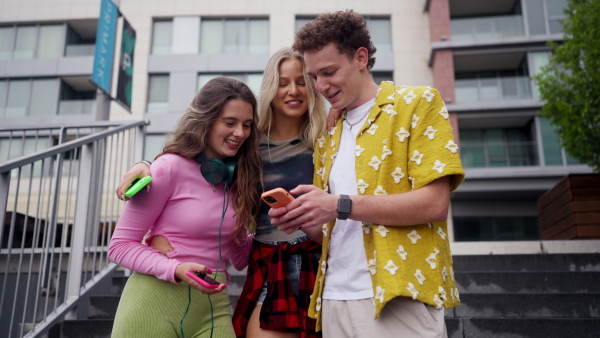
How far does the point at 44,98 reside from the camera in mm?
19219

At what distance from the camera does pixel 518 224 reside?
17250 millimetres

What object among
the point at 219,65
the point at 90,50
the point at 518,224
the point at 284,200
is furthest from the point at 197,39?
the point at 284,200

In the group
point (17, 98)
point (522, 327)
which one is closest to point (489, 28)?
point (522, 327)

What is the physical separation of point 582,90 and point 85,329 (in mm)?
8687

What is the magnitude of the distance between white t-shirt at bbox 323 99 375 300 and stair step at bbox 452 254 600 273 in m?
3.32

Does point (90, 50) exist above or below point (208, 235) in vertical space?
above

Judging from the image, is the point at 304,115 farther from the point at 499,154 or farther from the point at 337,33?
the point at 499,154

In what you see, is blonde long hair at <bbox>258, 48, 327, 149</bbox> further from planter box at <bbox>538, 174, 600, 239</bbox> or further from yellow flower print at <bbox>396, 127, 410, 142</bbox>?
planter box at <bbox>538, 174, 600, 239</bbox>

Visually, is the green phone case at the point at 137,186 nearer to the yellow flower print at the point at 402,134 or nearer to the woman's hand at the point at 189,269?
the woman's hand at the point at 189,269

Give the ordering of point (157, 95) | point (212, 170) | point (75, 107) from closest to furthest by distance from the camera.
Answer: point (212, 170) < point (157, 95) < point (75, 107)

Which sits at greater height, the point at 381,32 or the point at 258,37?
the point at 381,32

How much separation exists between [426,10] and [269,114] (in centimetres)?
1801

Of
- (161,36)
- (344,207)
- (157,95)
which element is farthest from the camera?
(161,36)

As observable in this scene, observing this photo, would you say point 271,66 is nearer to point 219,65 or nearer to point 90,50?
point 219,65
